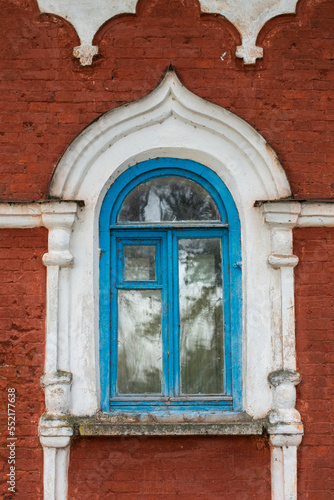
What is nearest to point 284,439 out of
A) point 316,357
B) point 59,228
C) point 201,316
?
point 316,357

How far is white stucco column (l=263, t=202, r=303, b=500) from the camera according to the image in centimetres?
321

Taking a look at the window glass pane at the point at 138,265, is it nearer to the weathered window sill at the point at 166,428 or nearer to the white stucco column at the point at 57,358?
the white stucco column at the point at 57,358

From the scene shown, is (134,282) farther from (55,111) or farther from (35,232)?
(55,111)

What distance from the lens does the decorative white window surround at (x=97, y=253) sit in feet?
10.6

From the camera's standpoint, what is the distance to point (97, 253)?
348 cm

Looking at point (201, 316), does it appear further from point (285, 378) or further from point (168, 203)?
point (168, 203)

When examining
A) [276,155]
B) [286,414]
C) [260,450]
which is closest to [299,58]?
[276,155]

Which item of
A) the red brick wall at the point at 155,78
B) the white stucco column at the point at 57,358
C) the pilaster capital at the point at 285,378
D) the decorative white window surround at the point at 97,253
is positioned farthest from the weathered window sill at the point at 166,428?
the red brick wall at the point at 155,78

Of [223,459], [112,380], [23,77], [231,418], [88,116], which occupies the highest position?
[23,77]

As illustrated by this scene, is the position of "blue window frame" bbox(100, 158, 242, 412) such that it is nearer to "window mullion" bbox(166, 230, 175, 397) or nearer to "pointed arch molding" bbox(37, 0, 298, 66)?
"window mullion" bbox(166, 230, 175, 397)

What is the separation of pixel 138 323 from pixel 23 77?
1.87 metres

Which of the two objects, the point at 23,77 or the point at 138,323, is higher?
the point at 23,77

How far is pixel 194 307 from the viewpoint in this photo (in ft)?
11.6

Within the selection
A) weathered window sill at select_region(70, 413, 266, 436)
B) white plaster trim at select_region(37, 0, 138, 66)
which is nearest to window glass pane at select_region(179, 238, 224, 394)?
weathered window sill at select_region(70, 413, 266, 436)
